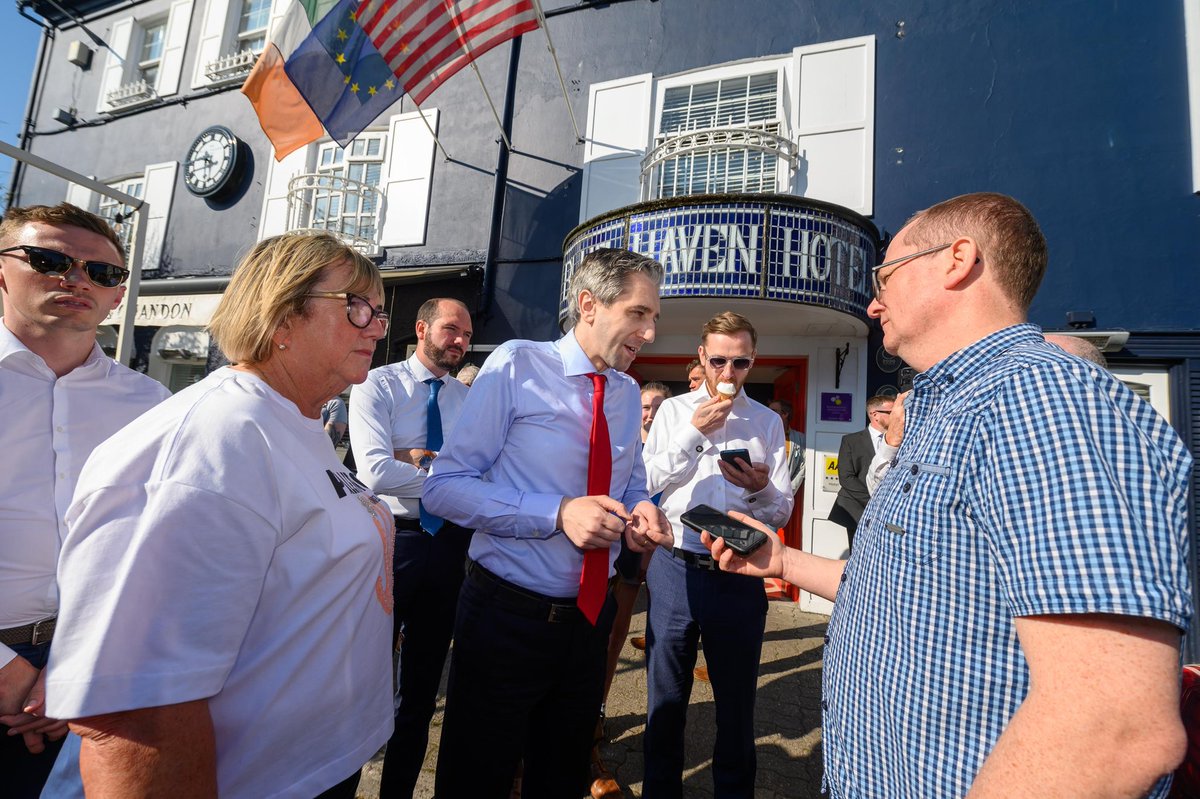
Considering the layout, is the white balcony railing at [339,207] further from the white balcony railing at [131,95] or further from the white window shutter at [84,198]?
the white window shutter at [84,198]

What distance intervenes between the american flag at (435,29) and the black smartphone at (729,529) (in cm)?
648

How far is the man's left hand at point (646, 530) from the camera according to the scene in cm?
183

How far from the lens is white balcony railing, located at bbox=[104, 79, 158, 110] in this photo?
446 inches

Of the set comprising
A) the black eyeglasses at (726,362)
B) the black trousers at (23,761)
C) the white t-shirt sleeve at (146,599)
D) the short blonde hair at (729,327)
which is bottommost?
the black trousers at (23,761)

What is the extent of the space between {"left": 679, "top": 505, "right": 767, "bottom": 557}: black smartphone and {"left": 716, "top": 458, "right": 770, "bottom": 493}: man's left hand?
0.69m

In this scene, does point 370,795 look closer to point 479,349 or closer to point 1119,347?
point 479,349

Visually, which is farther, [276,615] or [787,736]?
[787,736]

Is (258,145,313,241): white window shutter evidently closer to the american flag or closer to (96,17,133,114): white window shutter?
the american flag

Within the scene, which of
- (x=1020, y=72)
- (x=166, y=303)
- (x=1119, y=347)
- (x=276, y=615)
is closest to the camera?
(x=276, y=615)

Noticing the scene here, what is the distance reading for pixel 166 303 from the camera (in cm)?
1023

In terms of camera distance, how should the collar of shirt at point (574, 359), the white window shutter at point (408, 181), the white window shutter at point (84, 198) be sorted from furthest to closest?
the white window shutter at point (84, 198) → the white window shutter at point (408, 181) → the collar of shirt at point (574, 359)

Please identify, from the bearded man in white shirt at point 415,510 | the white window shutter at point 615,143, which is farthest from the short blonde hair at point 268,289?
the white window shutter at point 615,143

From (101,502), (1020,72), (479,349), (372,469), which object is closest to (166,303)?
(479,349)

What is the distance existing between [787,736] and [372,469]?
2912mm
